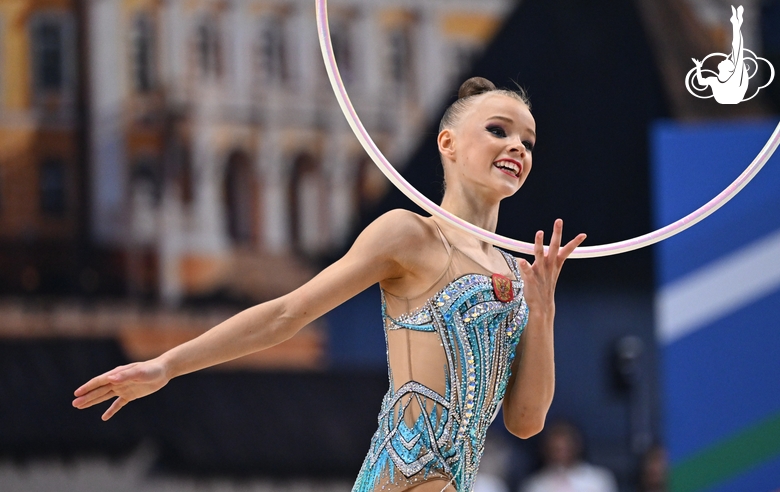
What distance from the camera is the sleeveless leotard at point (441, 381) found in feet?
8.30

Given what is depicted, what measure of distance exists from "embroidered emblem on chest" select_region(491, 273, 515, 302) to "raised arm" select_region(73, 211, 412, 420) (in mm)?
237

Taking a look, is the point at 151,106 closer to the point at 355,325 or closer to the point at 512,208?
the point at 355,325

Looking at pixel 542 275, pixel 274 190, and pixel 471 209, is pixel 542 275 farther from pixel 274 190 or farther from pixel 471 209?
pixel 274 190

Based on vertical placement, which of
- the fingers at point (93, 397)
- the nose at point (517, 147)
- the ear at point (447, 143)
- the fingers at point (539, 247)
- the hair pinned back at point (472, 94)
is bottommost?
the fingers at point (93, 397)

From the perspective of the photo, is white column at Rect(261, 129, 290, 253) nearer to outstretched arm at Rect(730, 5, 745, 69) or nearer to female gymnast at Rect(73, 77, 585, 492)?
outstretched arm at Rect(730, 5, 745, 69)

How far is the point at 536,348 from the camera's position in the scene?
8.86 feet

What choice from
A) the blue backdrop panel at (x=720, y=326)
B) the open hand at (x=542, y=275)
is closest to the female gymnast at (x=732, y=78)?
the open hand at (x=542, y=275)

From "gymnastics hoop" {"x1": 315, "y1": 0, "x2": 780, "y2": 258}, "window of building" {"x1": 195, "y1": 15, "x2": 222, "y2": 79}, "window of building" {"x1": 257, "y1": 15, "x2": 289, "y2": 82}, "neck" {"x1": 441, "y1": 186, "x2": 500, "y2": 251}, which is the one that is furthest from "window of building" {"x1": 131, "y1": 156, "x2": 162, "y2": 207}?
"neck" {"x1": 441, "y1": 186, "x2": 500, "y2": 251}

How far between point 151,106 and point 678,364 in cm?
380

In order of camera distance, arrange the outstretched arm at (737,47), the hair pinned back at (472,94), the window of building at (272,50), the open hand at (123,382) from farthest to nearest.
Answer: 1. the window of building at (272,50)
2. the outstretched arm at (737,47)
3. the hair pinned back at (472,94)
4. the open hand at (123,382)

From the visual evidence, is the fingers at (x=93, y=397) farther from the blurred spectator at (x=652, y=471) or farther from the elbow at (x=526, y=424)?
the blurred spectator at (x=652, y=471)

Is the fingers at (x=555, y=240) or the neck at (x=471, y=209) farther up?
the neck at (x=471, y=209)

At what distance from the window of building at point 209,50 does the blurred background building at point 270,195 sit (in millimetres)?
13

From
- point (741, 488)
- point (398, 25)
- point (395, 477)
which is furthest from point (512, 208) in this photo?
point (395, 477)
